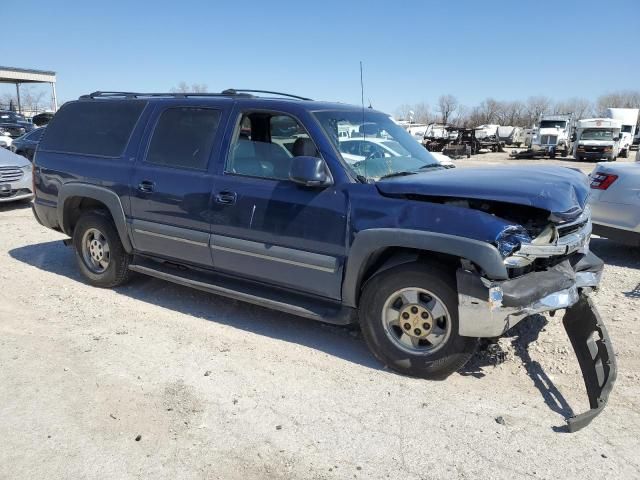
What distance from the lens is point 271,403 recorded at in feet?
10.8

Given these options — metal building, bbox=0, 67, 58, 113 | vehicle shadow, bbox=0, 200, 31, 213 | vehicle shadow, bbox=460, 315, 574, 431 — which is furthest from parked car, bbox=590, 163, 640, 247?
metal building, bbox=0, 67, 58, 113

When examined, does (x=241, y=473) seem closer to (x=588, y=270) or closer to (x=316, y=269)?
(x=316, y=269)

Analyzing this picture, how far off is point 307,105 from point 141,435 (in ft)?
8.88

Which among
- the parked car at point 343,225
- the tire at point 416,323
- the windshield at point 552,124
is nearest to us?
the parked car at point 343,225

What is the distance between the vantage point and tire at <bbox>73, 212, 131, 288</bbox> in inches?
206

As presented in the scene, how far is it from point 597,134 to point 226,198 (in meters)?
33.2

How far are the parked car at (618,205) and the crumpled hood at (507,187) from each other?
2.66 meters

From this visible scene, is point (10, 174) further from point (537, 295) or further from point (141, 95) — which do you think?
point (537, 295)

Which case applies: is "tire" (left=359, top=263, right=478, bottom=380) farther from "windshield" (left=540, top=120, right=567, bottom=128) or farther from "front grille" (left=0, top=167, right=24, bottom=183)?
"windshield" (left=540, top=120, right=567, bottom=128)

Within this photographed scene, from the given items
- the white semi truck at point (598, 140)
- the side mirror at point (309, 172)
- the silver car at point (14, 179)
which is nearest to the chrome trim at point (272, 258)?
the side mirror at point (309, 172)

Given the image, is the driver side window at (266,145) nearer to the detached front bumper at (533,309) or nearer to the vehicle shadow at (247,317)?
the vehicle shadow at (247,317)

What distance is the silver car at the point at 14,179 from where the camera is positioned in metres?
9.93

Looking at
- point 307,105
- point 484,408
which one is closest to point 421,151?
point 307,105

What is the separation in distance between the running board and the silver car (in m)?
6.60
